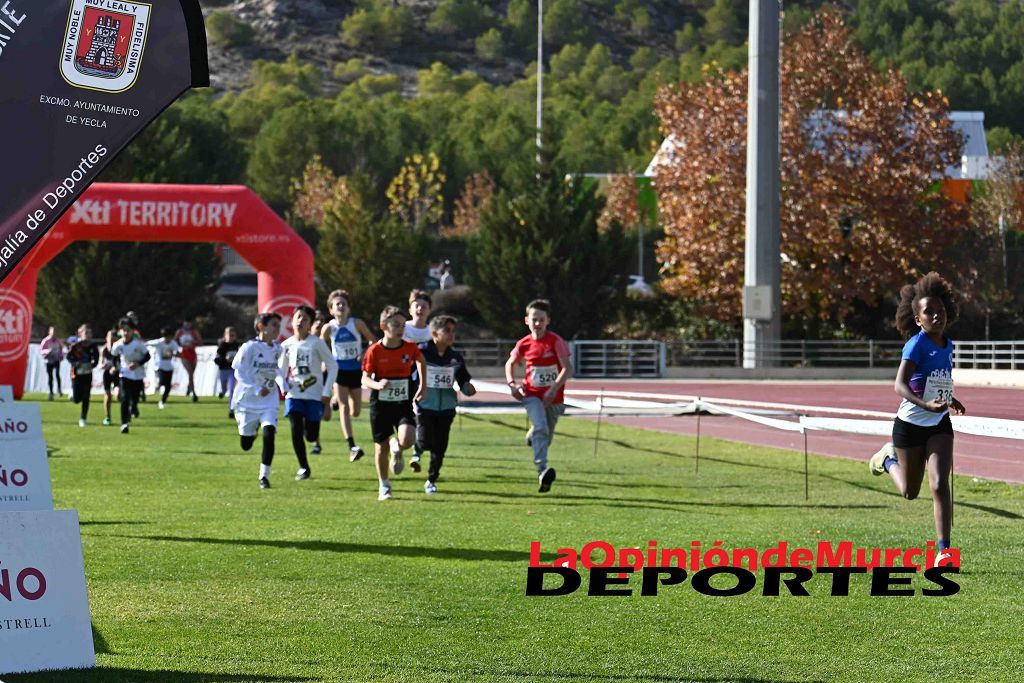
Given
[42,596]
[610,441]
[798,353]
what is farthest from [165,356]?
[42,596]

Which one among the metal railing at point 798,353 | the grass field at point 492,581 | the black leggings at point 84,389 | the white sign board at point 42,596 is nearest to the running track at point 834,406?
the grass field at point 492,581

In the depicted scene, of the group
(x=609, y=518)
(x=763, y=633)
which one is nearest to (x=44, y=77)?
(x=763, y=633)

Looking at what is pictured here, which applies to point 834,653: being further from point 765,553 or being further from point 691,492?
point 691,492

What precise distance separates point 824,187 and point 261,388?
1509 inches

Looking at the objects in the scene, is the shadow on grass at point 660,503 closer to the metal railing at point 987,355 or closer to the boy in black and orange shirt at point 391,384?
the boy in black and orange shirt at point 391,384

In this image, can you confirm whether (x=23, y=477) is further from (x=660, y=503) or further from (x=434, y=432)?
(x=434, y=432)

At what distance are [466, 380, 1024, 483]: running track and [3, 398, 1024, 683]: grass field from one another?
212cm

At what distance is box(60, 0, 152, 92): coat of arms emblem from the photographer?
9.02 meters

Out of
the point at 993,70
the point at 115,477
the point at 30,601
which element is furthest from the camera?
the point at 993,70

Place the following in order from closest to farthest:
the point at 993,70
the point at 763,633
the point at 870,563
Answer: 1. the point at 763,633
2. the point at 870,563
3. the point at 993,70

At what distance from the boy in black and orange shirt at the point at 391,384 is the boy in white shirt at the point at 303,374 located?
1.93 m

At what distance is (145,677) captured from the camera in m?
7.42

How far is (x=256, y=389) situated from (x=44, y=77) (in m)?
8.06

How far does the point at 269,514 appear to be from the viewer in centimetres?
1426
